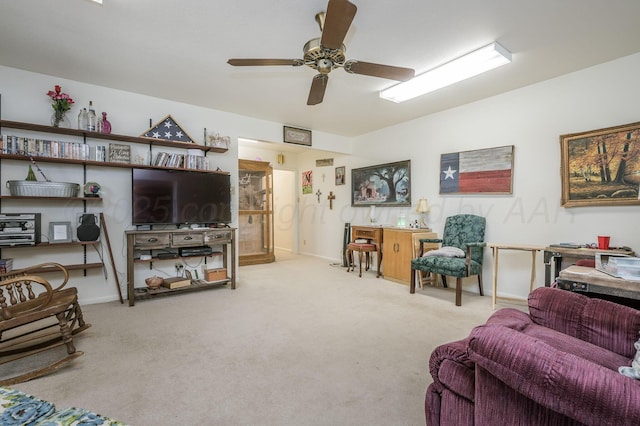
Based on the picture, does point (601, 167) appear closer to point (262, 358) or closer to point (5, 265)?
point (262, 358)

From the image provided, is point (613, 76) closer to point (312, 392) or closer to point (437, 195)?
point (437, 195)

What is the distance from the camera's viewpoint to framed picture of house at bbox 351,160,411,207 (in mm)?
4770

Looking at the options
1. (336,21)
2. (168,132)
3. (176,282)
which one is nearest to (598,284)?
(336,21)

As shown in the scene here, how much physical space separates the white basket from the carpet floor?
1300 millimetres

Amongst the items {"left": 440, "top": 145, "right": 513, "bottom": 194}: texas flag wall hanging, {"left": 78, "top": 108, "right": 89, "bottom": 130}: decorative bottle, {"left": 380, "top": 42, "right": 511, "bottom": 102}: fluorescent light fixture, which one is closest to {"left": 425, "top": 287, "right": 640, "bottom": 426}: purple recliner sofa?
{"left": 380, "top": 42, "right": 511, "bottom": 102}: fluorescent light fixture

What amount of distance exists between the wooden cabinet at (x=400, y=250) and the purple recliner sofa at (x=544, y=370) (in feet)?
8.60

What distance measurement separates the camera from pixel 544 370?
0.77 meters

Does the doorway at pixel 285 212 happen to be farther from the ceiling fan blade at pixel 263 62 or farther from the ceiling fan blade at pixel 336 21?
the ceiling fan blade at pixel 336 21

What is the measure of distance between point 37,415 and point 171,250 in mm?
3122

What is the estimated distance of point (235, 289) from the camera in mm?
4043

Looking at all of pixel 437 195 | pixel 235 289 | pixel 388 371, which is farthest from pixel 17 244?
pixel 437 195

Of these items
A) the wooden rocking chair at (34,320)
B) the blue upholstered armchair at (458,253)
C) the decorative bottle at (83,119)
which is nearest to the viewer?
the wooden rocking chair at (34,320)

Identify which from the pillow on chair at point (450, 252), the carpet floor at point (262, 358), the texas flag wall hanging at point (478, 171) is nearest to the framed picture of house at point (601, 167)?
Result: the texas flag wall hanging at point (478, 171)

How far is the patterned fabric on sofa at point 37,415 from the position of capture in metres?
0.88
